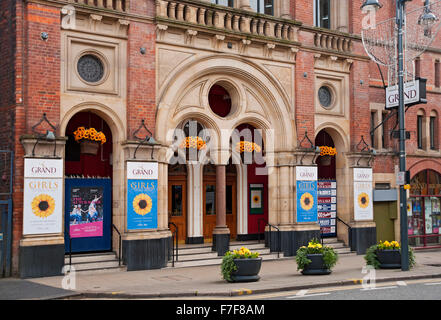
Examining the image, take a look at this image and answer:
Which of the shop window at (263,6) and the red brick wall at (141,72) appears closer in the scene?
the red brick wall at (141,72)

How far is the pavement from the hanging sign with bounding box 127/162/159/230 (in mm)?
1442

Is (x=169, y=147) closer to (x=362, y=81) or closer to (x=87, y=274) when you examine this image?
(x=87, y=274)

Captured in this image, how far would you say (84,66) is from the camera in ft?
53.7

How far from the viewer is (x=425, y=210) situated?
2409cm

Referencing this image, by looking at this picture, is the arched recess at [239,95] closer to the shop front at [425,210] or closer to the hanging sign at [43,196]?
the hanging sign at [43,196]

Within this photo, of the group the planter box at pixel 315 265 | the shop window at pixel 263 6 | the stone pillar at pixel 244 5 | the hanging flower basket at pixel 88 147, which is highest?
the shop window at pixel 263 6

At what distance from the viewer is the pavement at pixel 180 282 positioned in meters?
12.4

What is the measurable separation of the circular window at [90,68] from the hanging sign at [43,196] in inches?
105

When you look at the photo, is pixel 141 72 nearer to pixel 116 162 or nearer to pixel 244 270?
pixel 116 162

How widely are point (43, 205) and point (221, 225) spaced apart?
604cm

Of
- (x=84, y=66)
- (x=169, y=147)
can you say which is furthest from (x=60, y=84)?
(x=169, y=147)

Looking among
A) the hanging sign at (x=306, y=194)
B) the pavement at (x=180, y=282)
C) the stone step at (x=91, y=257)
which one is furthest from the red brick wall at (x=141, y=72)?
the hanging sign at (x=306, y=194)

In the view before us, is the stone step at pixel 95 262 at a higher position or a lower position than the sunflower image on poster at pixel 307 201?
lower

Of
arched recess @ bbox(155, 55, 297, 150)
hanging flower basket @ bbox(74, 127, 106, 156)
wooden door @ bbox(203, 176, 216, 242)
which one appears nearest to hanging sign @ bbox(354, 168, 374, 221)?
arched recess @ bbox(155, 55, 297, 150)
